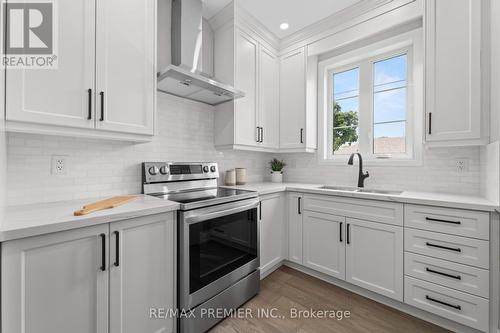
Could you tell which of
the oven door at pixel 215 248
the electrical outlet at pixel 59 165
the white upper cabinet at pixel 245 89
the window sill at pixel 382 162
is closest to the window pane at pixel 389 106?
the window sill at pixel 382 162

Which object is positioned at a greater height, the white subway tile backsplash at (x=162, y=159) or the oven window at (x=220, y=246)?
the white subway tile backsplash at (x=162, y=159)

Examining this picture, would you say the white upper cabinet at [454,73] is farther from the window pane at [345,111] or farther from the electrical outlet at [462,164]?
the window pane at [345,111]

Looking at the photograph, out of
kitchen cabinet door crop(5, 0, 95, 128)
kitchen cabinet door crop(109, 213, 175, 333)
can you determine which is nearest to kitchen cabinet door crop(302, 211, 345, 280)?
kitchen cabinet door crop(109, 213, 175, 333)

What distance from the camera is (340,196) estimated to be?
2082mm

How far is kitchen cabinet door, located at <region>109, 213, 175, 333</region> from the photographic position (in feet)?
3.89

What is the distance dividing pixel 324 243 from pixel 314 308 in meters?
0.60

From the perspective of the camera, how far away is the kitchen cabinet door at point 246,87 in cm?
236

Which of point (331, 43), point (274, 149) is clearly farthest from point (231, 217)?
point (331, 43)

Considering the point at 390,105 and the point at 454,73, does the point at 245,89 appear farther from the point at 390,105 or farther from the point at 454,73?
the point at 454,73

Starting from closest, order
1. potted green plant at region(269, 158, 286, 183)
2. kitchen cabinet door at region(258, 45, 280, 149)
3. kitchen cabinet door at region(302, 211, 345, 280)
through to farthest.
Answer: kitchen cabinet door at region(302, 211, 345, 280), kitchen cabinet door at region(258, 45, 280, 149), potted green plant at region(269, 158, 286, 183)

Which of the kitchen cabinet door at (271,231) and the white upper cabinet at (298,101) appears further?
the white upper cabinet at (298,101)

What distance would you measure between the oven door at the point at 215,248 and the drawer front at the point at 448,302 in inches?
50.0

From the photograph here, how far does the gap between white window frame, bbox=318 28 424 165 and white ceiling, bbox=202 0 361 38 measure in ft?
1.75

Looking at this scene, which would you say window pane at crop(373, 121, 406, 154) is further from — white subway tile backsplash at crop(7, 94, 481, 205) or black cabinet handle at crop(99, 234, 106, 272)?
black cabinet handle at crop(99, 234, 106, 272)
